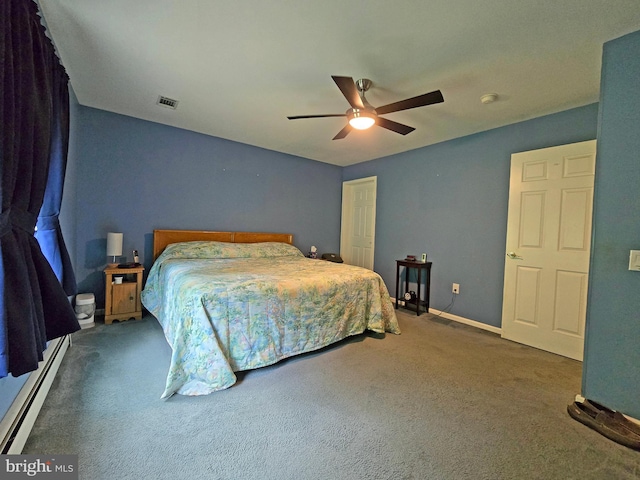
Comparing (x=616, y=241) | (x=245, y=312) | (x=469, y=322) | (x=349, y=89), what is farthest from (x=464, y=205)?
(x=245, y=312)

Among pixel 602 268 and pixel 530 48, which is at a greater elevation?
pixel 530 48

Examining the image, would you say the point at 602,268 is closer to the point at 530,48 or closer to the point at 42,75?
the point at 530,48

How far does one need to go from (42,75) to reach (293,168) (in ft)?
11.4

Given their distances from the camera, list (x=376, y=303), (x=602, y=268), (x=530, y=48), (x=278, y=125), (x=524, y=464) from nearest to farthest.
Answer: (x=524, y=464) → (x=602, y=268) → (x=530, y=48) → (x=376, y=303) → (x=278, y=125)

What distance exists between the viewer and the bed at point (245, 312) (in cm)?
186

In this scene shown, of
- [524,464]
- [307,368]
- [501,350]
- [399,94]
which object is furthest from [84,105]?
[501,350]

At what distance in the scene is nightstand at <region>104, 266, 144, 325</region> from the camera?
3.00 meters

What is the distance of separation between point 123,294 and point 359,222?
3805 millimetres

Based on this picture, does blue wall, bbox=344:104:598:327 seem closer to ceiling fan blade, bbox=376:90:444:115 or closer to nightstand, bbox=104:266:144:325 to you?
ceiling fan blade, bbox=376:90:444:115

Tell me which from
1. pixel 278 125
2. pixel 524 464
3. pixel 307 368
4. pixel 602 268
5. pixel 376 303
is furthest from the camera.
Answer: pixel 278 125

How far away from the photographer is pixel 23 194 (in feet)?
4.30

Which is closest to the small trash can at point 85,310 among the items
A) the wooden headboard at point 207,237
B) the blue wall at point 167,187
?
the blue wall at point 167,187

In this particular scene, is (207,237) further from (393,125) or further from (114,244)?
(393,125)

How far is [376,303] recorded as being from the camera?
2873mm
